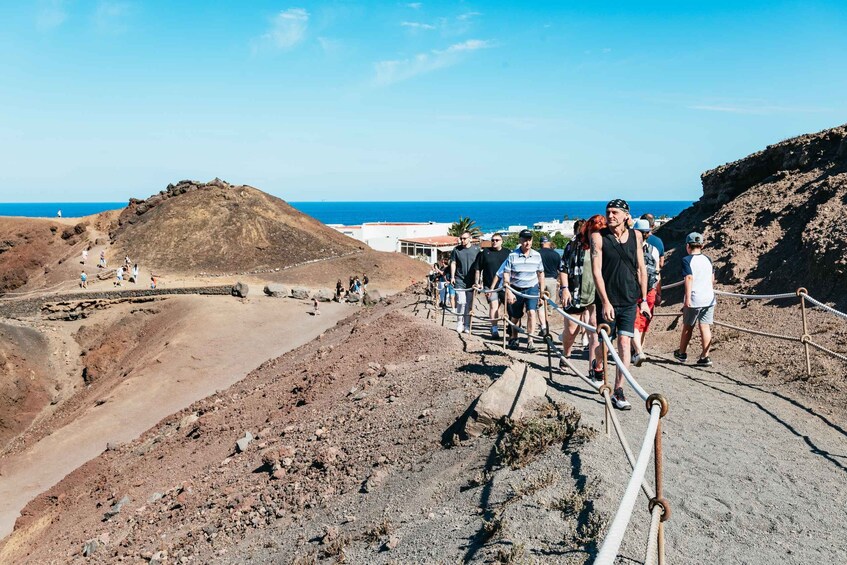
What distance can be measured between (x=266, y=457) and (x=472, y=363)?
2971 millimetres

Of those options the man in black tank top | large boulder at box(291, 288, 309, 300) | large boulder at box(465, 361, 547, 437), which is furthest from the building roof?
large boulder at box(465, 361, 547, 437)

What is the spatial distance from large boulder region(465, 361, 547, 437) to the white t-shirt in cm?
367

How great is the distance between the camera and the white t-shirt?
30.8 ft

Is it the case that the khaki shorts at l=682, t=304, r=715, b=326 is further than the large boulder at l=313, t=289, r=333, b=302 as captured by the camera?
No

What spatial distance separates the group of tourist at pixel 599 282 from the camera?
6918mm

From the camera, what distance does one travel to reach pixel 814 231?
504 inches

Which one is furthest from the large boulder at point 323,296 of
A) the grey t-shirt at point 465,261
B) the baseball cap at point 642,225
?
the baseball cap at point 642,225

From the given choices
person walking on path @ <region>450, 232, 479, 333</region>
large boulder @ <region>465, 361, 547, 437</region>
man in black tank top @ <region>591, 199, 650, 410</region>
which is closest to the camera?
large boulder @ <region>465, 361, 547, 437</region>

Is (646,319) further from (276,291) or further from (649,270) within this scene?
(276,291)

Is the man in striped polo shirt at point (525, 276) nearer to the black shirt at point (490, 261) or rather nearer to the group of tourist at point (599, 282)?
the group of tourist at point (599, 282)

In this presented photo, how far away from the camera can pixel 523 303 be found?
11.1 metres

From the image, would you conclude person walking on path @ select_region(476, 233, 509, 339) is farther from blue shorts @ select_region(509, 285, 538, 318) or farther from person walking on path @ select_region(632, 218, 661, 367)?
person walking on path @ select_region(632, 218, 661, 367)

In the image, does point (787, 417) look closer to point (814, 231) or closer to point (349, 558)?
point (349, 558)

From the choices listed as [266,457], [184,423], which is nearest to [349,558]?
[266,457]
